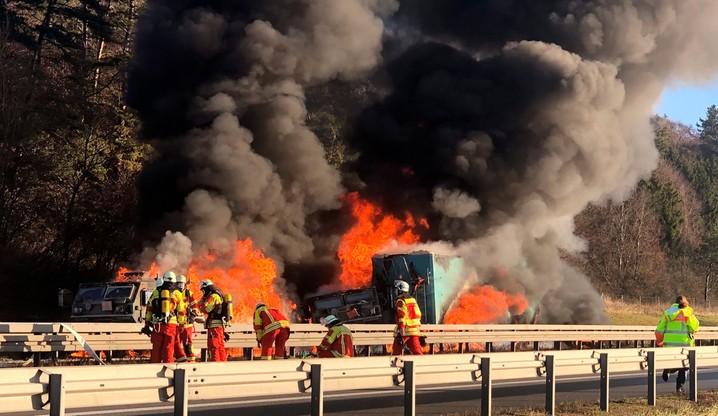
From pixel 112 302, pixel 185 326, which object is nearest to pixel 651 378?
pixel 185 326

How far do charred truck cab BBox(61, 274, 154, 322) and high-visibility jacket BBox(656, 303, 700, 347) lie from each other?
12116 mm

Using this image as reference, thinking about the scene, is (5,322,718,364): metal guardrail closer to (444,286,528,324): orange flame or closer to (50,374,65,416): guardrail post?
(444,286,528,324): orange flame

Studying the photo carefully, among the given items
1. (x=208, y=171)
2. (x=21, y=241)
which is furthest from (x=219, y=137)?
(x=21, y=241)

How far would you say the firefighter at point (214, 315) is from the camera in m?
17.0

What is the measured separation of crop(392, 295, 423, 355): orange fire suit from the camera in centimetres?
1719

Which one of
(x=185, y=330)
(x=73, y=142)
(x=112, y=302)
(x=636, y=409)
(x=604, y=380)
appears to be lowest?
(x=636, y=409)

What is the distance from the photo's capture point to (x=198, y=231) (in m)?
30.5

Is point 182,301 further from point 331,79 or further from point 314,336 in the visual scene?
point 331,79

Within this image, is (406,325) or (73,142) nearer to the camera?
(406,325)

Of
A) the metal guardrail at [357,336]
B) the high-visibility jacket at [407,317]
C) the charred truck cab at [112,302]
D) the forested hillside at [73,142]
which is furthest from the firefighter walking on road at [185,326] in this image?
the forested hillside at [73,142]

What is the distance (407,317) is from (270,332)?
2.27 metres

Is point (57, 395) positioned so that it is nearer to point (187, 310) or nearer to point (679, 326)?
point (187, 310)

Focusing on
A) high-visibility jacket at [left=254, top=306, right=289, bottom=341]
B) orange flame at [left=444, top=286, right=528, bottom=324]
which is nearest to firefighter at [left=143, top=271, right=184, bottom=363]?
high-visibility jacket at [left=254, top=306, right=289, bottom=341]

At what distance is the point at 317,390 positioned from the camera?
996 cm
